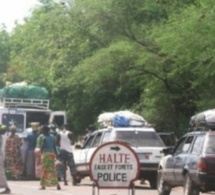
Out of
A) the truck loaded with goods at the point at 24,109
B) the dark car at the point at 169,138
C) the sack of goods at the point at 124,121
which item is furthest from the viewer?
the truck loaded with goods at the point at 24,109

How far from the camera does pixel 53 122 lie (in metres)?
35.5

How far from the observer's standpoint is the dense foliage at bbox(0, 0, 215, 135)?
3253 centimetres

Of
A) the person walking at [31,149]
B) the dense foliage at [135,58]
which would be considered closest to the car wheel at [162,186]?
the person walking at [31,149]

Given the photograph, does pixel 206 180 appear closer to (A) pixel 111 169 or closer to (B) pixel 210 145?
(B) pixel 210 145

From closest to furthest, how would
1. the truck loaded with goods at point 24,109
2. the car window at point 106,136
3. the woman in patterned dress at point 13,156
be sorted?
1. the car window at point 106,136
2. the woman in patterned dress at point 13,156
3. the truck loaded with goods at point 24,109

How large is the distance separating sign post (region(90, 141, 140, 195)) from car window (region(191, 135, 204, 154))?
6.70 metres

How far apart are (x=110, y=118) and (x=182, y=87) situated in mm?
7018

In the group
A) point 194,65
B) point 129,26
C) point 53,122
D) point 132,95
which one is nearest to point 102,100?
point 132,95

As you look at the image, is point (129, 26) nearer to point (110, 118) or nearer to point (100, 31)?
point (100, 31)

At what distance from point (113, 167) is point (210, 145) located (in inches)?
266

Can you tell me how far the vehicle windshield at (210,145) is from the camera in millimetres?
19281

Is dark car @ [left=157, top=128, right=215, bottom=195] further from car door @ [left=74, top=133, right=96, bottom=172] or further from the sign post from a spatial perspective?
the sign post

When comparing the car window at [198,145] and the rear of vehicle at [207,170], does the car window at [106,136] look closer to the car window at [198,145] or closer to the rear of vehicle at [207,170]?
the car window at [198,145]

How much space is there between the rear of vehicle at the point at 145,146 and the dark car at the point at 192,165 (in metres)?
3.59
